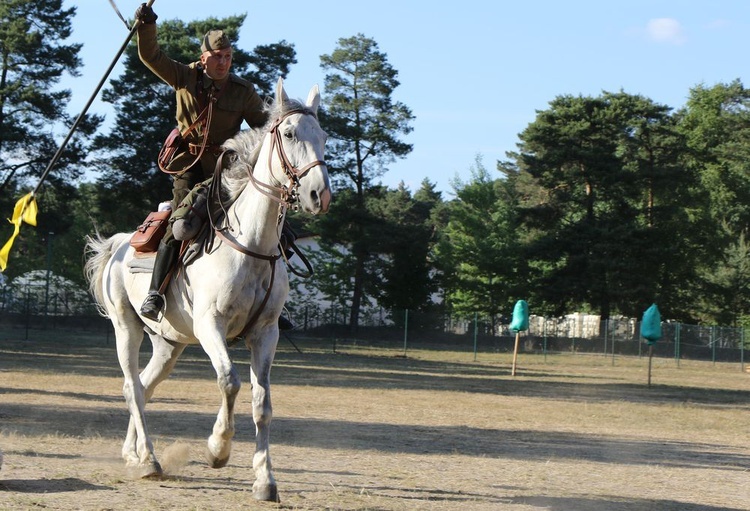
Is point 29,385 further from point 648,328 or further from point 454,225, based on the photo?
point 454,225

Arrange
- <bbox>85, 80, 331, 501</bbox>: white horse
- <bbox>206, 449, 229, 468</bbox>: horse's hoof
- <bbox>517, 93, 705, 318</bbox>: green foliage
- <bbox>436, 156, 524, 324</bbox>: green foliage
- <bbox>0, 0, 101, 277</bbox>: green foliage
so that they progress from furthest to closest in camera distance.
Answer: <bbox>436, 156, 524, 324</bbox>: green foliage < <bbox>517, 93, 705, 318</bbox>: green foliage < <bbox>0, 0, 101, 277</bbox>: green foliage < <bbox>206, 449, 229, 468</bbox>: horse's hoof < <bbox>85, 80, 331, 501</bbox>: white horse

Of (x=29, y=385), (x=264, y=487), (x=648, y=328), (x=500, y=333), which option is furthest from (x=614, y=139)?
(x=264, y=487)

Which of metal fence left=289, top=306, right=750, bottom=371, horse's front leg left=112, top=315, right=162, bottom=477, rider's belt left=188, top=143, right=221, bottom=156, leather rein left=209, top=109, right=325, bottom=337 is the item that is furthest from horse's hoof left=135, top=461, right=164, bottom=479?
metal fence left=289, top=306, right=750, bottom=371

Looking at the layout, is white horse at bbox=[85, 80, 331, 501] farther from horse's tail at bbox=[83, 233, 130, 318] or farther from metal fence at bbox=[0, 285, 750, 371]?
metal fence at bbox=[0, 285, 750, 371]

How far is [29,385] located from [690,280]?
62805mm

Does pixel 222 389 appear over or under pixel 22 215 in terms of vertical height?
under

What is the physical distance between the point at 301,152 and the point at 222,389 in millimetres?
2069

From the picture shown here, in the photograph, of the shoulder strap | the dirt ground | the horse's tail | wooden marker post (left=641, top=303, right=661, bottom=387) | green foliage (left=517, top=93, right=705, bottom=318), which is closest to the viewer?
the dirt ground

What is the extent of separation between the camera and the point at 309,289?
80.2m

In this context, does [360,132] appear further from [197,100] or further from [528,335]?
[197,100]

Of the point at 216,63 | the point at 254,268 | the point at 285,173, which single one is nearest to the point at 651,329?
the point at 216,63

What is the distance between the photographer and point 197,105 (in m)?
9.25

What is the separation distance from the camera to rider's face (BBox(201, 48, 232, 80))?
29.9ft

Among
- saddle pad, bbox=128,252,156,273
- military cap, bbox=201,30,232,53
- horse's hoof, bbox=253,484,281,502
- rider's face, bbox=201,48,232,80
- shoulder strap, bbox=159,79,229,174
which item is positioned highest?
military cap, bbox=201,30,232,53
